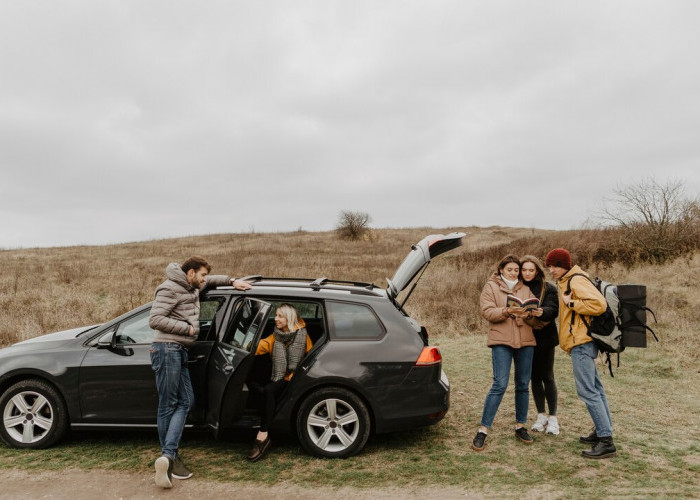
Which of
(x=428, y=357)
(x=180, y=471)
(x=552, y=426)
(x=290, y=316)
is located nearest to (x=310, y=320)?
(x=290, y=316)

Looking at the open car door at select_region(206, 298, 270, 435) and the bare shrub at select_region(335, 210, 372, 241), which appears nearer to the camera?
the open car door at select_region(206, 298, 270, 435)

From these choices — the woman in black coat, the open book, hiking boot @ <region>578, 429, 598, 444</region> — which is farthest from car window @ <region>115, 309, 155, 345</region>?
hiking boot @ <region>578, 429, 598, 444</region>

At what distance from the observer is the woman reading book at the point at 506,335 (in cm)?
500

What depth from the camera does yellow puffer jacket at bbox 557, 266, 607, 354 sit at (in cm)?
468

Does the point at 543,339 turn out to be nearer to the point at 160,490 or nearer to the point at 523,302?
the point at 523,302

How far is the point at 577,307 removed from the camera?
15.6ft

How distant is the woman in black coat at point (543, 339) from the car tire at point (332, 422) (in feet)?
6.64

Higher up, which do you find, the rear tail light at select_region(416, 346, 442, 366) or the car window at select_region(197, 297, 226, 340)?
the car window at select_region(197, 297, 226, 340)

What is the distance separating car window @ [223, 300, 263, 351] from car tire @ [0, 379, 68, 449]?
1824 millimetres

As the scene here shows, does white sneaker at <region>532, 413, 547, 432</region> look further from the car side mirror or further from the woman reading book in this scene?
the car side mirror

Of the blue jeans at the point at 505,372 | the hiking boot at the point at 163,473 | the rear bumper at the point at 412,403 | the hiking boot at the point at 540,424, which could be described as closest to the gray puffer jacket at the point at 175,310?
the hiking boot at the point at 163,473

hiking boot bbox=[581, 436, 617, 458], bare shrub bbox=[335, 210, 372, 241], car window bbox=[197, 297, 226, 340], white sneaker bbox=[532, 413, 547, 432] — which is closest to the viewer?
hiking boot bbox=[581, 436, 617, 458]

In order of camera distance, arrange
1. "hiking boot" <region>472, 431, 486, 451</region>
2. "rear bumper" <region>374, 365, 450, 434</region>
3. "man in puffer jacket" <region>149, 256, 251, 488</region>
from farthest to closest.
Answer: "hiking boot" <region>472, 431, 486, 451</region> → "rear bumper" <region>374, 365, 450, 434</region> → "man in puffer jacket" <region>149, 256, 251, 488</region>

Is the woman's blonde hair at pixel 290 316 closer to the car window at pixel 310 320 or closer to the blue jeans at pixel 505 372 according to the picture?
the car window at pixel 310 320
